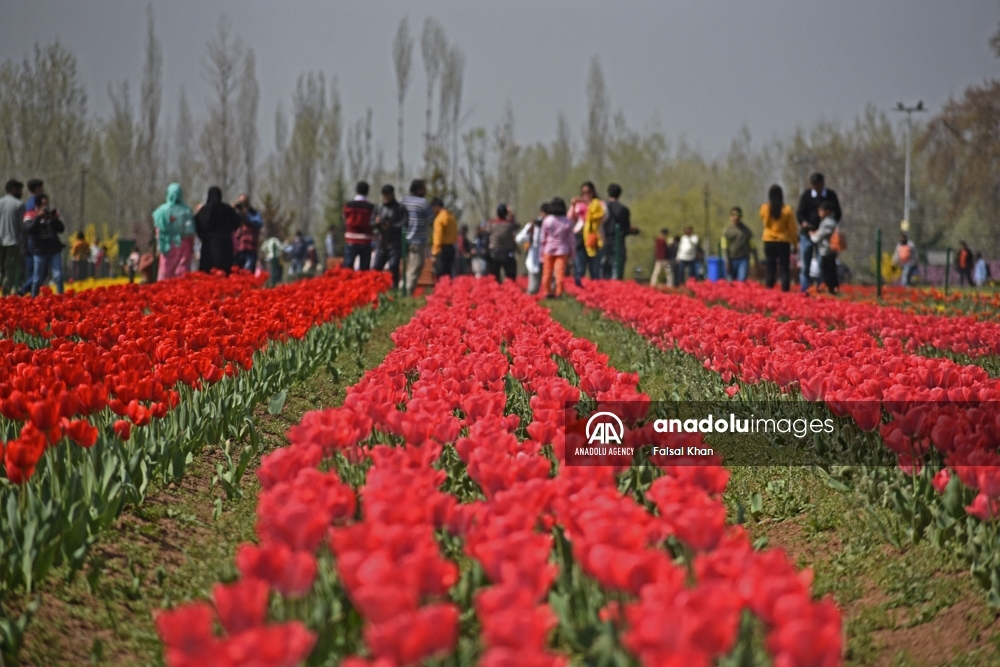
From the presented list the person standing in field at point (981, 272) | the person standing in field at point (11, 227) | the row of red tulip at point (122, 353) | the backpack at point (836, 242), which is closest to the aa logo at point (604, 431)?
the row of red tulip at point (122, 353)

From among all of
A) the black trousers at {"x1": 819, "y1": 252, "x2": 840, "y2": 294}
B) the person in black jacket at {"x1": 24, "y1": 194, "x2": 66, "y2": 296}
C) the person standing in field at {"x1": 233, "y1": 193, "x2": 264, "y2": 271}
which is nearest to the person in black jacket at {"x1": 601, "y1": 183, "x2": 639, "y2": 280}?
the black trousers at {"x1": 819, "y1": 252, "x2": 840, "y2": 294}

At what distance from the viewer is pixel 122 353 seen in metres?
5.27

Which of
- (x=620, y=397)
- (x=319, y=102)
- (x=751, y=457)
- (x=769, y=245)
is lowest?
(x=751, y=457)

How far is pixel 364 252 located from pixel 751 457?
11.9 m

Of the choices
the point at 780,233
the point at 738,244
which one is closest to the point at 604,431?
the point at 780,233

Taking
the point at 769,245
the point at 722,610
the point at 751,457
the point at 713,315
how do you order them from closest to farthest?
the point at 722,610 → the point at 751,457 → the point at 713,315 → the point at 769,245

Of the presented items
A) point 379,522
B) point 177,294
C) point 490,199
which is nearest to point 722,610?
point 379,522

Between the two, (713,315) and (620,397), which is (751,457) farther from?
(713,315)

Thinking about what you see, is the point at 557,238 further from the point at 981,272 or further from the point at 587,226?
the point at 981,272

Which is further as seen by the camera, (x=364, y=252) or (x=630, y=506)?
(x=364, y=252)

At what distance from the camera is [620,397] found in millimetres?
4102

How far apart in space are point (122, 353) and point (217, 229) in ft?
35.8

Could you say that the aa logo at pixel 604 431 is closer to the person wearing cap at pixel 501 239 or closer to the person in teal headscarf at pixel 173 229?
the person in teal headscarf at pixel 173 229

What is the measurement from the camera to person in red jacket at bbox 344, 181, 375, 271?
16.1 m
